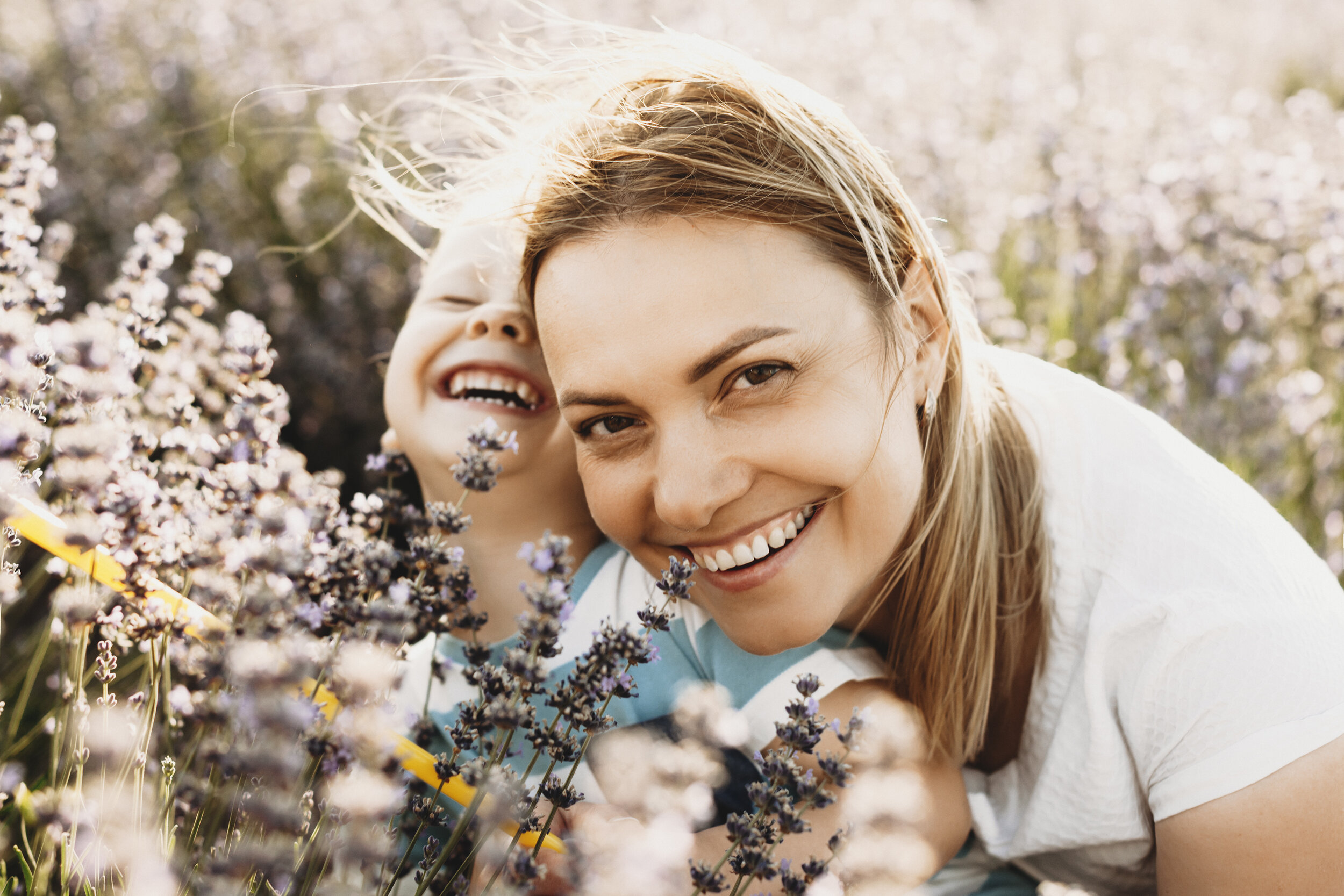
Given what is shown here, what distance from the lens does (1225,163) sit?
3396 mm

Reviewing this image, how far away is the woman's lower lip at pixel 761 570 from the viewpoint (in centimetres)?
159

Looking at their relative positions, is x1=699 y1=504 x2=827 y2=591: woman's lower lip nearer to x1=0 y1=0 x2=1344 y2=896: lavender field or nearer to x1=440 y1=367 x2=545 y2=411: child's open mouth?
x1=0 y1=0 x2=1344 y2=896: lavender field

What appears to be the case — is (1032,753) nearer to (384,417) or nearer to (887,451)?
(887,451)

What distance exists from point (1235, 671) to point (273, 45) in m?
4.34

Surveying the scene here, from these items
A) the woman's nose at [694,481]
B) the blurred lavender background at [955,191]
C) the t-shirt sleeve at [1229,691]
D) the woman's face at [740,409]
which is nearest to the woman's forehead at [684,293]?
the woman's face at [740,409]

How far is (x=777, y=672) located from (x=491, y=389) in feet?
2.56

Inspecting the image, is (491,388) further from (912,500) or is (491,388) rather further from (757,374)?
(912,500)

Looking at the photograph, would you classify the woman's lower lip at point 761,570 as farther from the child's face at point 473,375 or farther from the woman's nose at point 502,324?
the woman's nose at point 502,324

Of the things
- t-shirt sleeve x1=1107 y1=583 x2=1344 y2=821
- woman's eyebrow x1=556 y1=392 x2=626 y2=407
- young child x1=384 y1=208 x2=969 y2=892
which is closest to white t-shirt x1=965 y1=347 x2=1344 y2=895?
t-shirt sleeve x1=1107 y1=583 x2=1344 y2=821

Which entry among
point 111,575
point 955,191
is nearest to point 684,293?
point 111,575

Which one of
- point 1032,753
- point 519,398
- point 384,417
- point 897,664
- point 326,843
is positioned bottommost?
point 1032,753

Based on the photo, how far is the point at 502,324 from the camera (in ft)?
6.50

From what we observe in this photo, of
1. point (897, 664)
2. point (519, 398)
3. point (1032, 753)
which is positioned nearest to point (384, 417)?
point (519, 398)

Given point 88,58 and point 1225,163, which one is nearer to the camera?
point 1225,163
